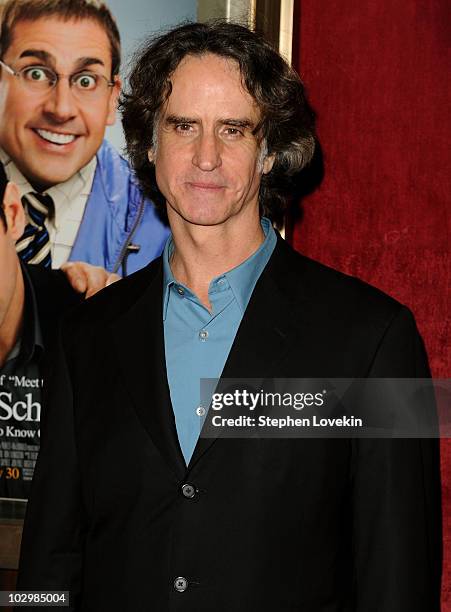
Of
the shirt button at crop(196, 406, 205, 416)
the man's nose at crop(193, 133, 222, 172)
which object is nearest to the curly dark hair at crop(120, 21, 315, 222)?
the man's nose at crop(193, 133, 222, 172)

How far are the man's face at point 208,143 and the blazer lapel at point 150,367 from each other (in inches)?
7.5

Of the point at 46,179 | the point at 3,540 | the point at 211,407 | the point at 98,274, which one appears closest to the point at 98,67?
the point at 46,179

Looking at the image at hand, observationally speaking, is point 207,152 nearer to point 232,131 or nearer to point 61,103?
point 232,131

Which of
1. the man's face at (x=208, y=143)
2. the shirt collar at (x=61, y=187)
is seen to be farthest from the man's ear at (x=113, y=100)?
the man's face at (x=208, y=143)

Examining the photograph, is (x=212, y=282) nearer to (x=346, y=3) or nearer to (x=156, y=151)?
(x=156, y=151)

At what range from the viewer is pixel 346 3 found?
1.95 metres

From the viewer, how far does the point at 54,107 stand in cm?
199

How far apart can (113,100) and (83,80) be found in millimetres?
84

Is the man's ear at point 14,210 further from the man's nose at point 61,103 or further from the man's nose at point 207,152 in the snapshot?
the man's nose at point 207,152

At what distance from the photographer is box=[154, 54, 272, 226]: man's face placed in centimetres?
144

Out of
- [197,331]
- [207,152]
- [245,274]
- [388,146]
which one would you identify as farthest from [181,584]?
[388,146]

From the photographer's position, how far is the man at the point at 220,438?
137 cm

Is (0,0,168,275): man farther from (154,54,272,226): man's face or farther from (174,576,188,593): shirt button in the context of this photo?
(174,576,188,593): shirt button

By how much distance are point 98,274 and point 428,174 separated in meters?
0.82
